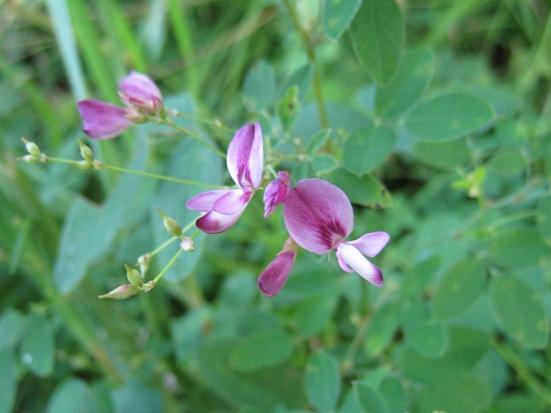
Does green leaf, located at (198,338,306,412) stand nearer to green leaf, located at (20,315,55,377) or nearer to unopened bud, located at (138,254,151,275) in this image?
green leaf, located at (20,315,55,377)

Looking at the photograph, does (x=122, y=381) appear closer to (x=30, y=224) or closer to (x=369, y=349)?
(x=30, y=224)

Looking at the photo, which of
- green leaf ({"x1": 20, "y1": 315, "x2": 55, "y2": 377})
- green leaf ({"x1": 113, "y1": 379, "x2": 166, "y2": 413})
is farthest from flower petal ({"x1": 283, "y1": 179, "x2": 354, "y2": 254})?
green leaf ({"x1": 113, "y1": 379, "x2": 166, "y2": 413})

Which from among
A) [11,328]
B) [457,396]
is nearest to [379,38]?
[457,396]

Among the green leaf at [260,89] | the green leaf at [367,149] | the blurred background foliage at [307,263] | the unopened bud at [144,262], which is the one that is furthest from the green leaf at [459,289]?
the unopened bud at [144,262]

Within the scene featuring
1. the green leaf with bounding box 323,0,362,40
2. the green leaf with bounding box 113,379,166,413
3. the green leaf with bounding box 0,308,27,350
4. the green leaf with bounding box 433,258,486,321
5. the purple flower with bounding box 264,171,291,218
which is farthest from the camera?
the green leaf with bounding box 113,379,166,413

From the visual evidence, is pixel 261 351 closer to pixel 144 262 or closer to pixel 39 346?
pixel 39 346

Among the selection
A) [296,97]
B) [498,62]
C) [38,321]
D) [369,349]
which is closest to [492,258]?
[369,349]

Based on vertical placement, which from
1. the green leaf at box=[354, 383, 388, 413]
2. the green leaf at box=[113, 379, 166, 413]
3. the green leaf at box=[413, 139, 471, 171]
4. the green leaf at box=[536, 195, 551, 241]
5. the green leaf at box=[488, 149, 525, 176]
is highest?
the green leaf at box=[413, 139, 471, 171]
